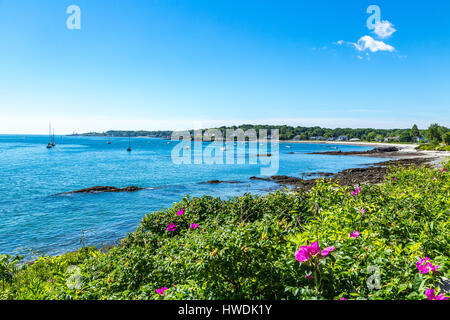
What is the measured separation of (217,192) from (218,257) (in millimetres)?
24446

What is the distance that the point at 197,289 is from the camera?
284cm

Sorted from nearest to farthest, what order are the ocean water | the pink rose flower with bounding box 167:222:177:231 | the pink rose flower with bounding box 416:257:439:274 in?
1. the pink rose flower with bounding box 416:257:439:274
2. the pink rose flower with bounding box 167:222:177:231
3. the ocean water

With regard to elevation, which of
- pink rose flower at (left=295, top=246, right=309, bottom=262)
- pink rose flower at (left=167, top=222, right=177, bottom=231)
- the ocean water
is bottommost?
the ocean water

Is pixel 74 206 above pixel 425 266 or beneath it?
beneath

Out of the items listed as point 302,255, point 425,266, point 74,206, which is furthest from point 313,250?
point 74,206

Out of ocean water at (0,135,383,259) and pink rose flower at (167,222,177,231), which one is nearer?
pink rose flower at (167,222,177,231)

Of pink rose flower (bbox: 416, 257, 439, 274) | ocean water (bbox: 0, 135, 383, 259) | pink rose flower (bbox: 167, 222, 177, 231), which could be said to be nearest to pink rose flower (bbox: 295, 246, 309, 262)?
pink rose flower (bbox: 416, 257, 439, 274)

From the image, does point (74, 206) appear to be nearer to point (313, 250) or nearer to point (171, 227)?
point (171, 227)

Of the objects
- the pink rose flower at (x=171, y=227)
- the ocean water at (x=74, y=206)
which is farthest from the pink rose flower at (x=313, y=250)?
the ocean water at (x=74, y=206)

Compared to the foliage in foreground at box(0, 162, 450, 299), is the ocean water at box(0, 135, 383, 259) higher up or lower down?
lower down

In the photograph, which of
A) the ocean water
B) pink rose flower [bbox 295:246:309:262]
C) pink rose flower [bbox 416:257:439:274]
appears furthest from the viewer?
the ocean water

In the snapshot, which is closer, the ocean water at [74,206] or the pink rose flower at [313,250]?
the pink rose flower at [313,250]

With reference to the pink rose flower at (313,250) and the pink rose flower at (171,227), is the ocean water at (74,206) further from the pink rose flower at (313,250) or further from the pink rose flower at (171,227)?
the pink rose flower at (313,250)

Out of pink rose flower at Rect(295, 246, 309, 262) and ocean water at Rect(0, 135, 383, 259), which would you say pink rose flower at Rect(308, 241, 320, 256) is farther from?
ocean water at Rect(0, 135, 383, 259)
